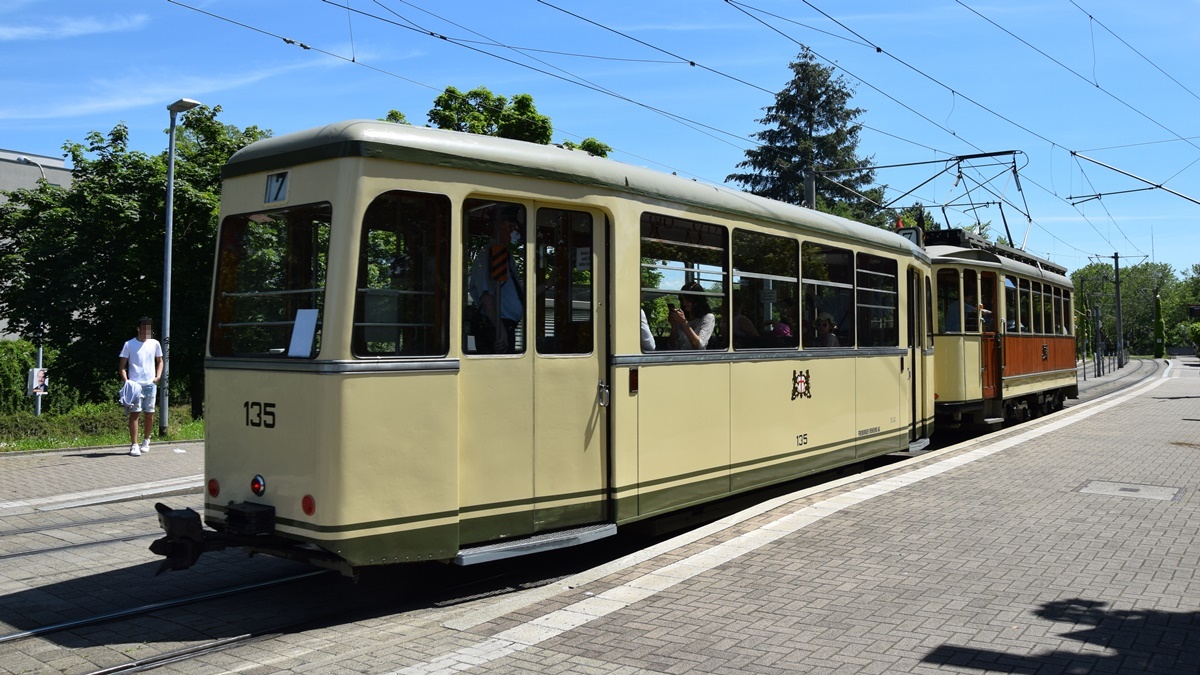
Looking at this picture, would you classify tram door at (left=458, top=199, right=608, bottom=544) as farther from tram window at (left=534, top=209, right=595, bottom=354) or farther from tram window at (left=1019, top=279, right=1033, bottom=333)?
tram window at (left=1019, top=279, right=1033, bottom=333)

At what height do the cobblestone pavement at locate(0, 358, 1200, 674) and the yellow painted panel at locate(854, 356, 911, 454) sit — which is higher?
the yellow painted panel at locate(854, 356, 911, 454)

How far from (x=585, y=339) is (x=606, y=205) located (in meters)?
0.98

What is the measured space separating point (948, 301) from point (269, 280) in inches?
467

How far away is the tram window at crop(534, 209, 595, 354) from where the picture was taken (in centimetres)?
690

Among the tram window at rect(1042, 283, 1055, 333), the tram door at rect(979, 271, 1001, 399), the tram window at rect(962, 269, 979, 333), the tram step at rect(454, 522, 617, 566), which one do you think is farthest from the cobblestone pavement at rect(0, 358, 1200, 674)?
the tram window at rect(1042, 283, 1055, 333)

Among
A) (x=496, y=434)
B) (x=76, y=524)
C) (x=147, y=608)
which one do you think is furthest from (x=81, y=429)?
(x=496, y=434)

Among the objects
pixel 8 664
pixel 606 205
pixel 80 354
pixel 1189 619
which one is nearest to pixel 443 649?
pixel 8 664

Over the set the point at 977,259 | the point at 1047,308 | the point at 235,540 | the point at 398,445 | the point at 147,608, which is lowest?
the point at 147,608

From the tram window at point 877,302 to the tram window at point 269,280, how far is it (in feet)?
22.0

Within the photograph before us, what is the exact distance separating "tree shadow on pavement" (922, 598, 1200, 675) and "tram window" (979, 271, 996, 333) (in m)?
11.1

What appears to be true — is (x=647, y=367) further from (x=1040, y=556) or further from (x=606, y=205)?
(x=1040, y=556)

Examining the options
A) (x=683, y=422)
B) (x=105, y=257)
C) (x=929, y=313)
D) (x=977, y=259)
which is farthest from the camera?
(x=105, y=257)

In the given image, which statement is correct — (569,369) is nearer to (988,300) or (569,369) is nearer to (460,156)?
(460,156)

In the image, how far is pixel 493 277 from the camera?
6.65 metres
